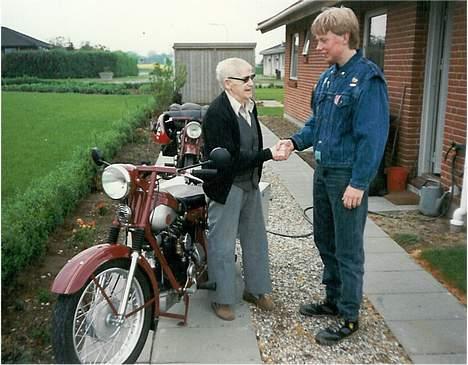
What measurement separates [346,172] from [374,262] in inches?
64.2

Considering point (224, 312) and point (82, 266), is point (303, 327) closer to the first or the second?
point (224, 312)

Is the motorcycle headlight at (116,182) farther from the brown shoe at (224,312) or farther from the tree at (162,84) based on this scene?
the tree at (162,84)

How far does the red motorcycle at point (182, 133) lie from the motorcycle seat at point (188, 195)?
245 centimetres

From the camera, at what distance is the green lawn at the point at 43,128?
→ 12.3 ft

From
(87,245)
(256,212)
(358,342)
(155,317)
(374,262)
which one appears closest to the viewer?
(155,317)

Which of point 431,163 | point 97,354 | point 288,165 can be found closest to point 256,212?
point 97,354

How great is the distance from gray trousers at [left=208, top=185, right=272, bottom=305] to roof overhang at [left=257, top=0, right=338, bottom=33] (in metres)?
3.28

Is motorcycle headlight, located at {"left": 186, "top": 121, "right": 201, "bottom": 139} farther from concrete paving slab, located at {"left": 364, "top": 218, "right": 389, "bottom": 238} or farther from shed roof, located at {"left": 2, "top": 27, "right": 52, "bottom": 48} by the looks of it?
shed roof, located at {"left": 2, "top": 27, "right": 52, "bottom": 48}

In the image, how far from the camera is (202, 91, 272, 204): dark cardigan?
312cm

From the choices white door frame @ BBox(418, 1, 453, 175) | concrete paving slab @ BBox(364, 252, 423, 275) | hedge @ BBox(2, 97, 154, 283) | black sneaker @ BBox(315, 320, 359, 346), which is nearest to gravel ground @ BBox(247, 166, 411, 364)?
black sneaker @ BBox(315, 320, 359, 346)

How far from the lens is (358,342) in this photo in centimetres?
312

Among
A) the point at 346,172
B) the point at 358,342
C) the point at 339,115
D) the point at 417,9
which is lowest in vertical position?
the point at 358,342

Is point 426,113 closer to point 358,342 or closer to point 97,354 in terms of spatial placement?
point 358,342

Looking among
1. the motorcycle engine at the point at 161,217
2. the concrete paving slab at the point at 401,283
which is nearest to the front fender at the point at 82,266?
the motorcycle engine at the point at 161,217
